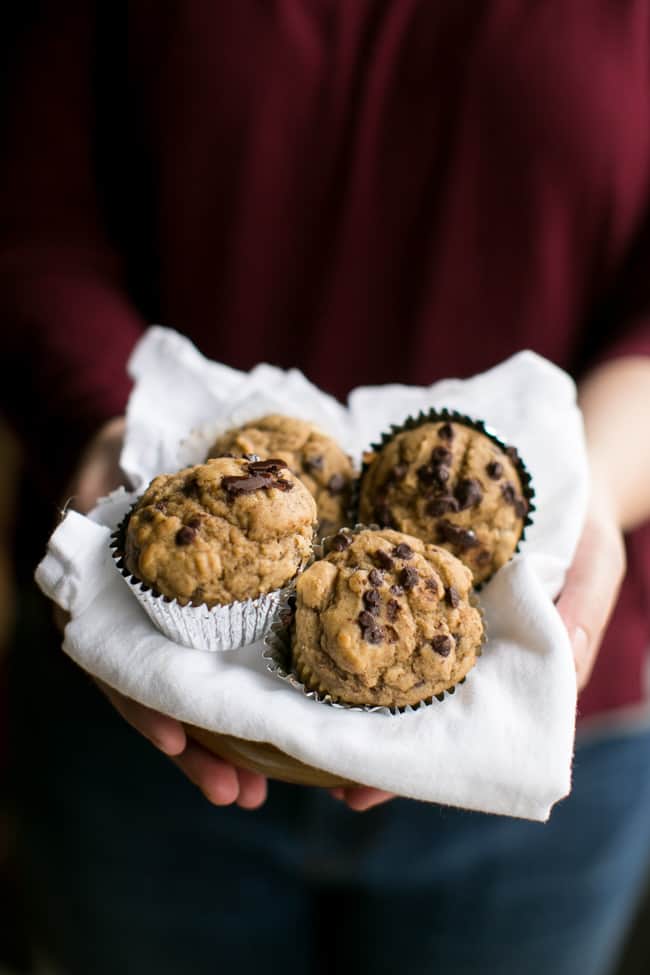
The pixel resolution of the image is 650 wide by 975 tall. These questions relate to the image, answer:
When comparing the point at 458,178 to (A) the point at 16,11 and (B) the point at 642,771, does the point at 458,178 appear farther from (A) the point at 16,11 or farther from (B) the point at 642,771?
(B) the point at 642,771

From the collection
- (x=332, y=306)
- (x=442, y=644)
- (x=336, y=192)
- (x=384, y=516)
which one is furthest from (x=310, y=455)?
(x=336, y=192)

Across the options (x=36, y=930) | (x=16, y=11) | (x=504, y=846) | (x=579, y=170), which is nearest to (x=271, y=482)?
(x=579, y=170)

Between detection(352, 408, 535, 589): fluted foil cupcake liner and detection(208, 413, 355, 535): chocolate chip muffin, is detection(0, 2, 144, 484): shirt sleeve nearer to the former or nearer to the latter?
detection(208, 413, 355, 535): chocolate chip muffin

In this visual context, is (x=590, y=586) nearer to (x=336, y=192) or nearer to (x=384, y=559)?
(x=384, y=559)

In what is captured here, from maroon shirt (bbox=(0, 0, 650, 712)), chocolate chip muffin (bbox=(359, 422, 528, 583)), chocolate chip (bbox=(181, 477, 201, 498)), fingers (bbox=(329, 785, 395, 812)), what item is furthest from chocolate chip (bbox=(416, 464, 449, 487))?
maroon shirt (bbox=(0, 0, 650, 712))

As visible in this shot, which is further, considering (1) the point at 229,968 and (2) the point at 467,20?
(1) the point at 229,968

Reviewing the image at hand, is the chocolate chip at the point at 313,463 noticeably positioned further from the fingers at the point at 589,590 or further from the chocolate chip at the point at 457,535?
the fingers at the point at 589,590

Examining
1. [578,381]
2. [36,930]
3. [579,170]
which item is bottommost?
[36,930]
